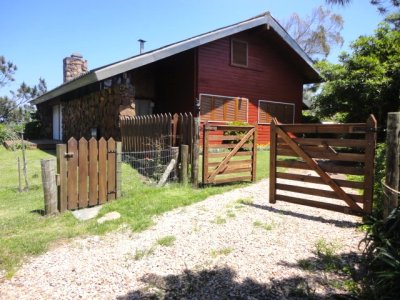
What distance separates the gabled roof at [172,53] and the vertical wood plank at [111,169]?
4.94 meters

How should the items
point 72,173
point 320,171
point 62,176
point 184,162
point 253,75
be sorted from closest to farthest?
point 320,171, point 62,176, point 72,173, point 184,162, point 253,75

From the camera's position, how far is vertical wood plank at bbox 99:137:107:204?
20.8 feet

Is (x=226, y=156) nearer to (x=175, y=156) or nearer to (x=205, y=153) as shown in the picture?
(x=205, y=153)

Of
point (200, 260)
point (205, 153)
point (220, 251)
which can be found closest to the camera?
point (200, 260)

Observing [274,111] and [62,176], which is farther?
[274,111]

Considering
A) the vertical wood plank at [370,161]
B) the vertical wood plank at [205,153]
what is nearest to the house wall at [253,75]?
the vertical wood plank at [205,153]

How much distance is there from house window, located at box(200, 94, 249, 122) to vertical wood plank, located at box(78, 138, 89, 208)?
9278 mm

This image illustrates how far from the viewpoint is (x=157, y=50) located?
12.0 m

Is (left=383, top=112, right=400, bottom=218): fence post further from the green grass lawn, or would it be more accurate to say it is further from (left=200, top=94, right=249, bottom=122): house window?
(left=200, top=94, right=249, bottom=122): house window

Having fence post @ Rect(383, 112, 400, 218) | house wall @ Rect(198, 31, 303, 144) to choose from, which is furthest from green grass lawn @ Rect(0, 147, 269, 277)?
house wall @ Rect(198, 31, 303, 144)

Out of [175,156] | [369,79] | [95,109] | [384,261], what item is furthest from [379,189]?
[95,109]

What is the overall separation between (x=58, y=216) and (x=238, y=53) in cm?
1251

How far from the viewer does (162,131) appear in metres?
8.62

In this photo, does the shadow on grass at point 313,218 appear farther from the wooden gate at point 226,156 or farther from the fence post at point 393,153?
the wooden gate at point 226,156
